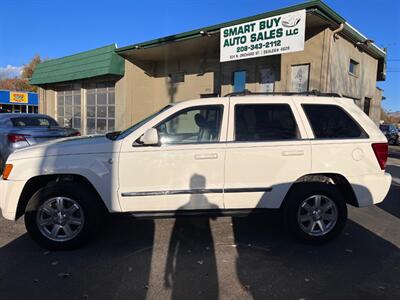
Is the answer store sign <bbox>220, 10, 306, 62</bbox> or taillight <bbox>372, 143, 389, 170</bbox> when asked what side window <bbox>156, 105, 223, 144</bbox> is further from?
store sign <bbox>220, 10, 306, 62</bbox>

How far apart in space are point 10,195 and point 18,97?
161ft

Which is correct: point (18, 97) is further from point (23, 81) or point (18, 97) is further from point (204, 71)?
point (204, 71)

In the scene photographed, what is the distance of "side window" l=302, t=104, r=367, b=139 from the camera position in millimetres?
4449

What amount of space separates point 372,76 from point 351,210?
11.7 meters

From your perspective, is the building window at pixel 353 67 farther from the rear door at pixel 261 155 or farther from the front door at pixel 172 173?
the front door at pixel 172 173

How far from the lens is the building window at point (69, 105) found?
20683 mm

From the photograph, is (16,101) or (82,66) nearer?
(82,66)

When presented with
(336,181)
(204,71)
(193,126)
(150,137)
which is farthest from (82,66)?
(336,181)

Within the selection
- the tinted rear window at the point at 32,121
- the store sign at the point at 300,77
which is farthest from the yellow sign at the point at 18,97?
the store sign at the point at 300,77

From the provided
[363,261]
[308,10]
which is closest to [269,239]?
[363,261]

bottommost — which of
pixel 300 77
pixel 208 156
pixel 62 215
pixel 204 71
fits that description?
pixel 62 215

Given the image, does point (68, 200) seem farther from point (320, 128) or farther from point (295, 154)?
point (320, 128)

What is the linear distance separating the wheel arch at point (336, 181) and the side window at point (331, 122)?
53 cm

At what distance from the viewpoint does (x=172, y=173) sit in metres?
4.17
